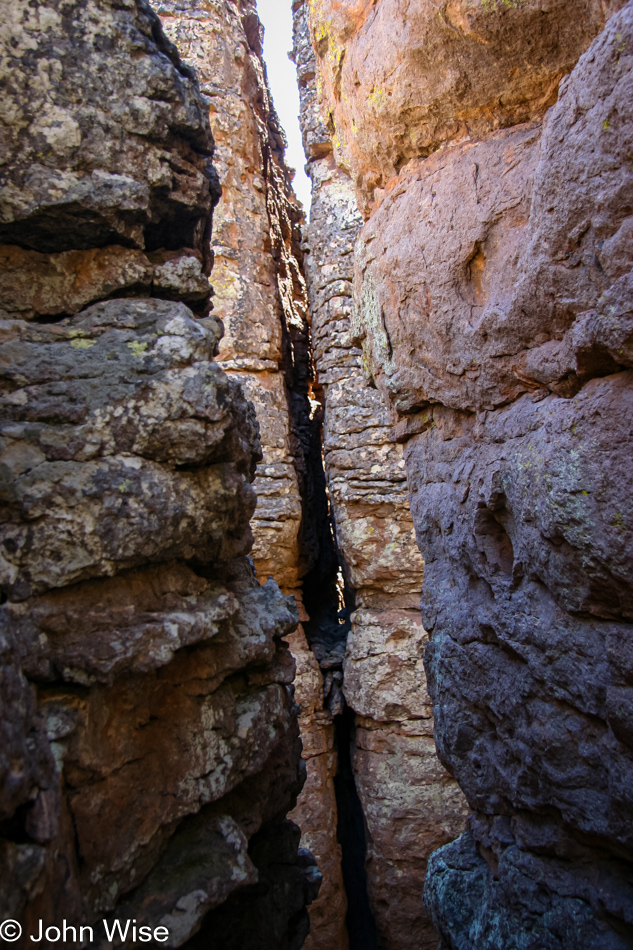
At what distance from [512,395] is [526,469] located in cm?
40

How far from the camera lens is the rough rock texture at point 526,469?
2094 mm

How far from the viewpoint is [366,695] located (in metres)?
7.42

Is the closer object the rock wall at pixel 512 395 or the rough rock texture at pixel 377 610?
the rock wall at pixel 512 395

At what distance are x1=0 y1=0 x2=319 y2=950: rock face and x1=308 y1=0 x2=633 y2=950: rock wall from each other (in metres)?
0.81

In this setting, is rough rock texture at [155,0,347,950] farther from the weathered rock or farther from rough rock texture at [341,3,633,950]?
the weathered rock

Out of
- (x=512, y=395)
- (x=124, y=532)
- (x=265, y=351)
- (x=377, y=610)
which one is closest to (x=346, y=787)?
(x=377, y=610)

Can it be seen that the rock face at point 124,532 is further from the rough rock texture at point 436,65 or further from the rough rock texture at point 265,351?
the rough rock texture at point 265,351

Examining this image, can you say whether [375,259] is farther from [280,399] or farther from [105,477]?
[280,399]

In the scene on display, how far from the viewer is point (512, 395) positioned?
2709 millimetres

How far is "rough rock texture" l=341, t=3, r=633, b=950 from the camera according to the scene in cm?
209

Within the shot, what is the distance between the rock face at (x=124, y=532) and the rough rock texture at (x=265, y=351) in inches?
176

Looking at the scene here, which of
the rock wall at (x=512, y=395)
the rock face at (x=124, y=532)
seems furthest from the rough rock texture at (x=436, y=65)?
the rock face at (x=124, y=532)

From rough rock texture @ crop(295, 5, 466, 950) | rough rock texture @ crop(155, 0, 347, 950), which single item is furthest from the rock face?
rough rock texture @ crop(155, 0, 347, 950)

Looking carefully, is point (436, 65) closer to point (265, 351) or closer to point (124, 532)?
point (124, 532)
